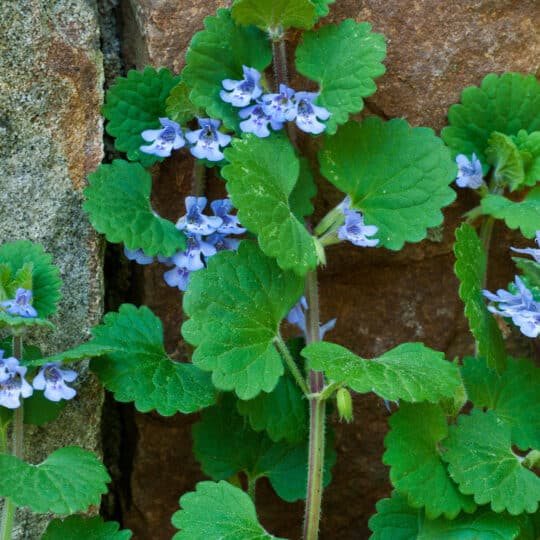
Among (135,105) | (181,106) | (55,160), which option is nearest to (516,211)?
(181,106)

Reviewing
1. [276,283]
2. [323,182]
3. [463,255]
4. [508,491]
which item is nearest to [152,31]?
[323,182]

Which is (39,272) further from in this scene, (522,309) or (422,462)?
(522,309)

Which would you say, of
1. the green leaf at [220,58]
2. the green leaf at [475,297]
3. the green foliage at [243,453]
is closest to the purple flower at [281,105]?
the green leaf at [220,58]

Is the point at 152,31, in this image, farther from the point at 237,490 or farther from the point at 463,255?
the point at 237,490

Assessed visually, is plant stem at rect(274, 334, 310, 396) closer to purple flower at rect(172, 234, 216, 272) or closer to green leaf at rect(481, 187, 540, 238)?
purple flower at rect(172, 234, 216, 272)

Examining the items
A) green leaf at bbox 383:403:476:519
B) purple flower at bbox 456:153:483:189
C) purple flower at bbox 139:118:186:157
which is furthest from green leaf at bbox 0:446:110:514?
purple flower at bbox 456:153:483:189

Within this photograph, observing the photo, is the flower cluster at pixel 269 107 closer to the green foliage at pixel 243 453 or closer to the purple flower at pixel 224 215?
the purple flower at pixel 224 215
